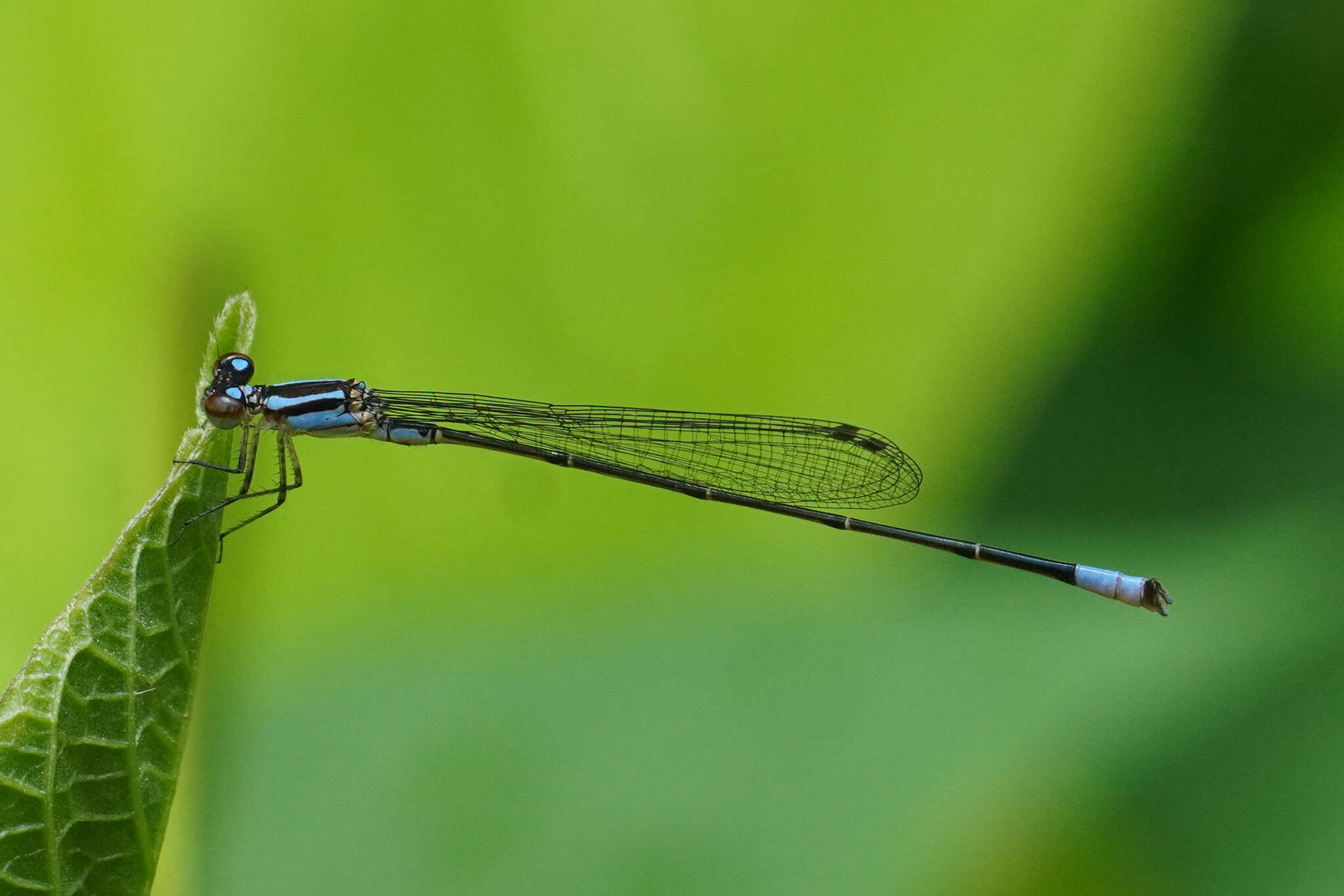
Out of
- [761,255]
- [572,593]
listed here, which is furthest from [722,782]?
[761,255]

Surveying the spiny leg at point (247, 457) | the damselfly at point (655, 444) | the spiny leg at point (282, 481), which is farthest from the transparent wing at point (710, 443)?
the spiny leg at point (247, 457)

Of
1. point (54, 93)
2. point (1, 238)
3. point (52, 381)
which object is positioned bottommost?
point (52, 381)

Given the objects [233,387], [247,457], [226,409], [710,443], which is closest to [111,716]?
[226,409]

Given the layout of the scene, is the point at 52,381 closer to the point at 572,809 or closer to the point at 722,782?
the point at 572,809

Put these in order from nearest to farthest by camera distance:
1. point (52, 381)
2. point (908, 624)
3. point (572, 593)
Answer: point (52, 381) → point (572, 593) → point (908, 624)

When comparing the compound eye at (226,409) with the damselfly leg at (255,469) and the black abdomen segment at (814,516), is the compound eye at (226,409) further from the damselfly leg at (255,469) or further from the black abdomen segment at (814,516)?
the black abdomen segment at (814,516)

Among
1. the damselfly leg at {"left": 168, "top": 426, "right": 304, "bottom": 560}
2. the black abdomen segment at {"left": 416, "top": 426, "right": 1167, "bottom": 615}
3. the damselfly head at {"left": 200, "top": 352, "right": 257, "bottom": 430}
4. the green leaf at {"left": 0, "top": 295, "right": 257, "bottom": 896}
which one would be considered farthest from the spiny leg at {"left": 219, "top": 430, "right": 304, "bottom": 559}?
the green leaf at {"left": 0, "top": 295, "right": 257, "bottom": 896}
